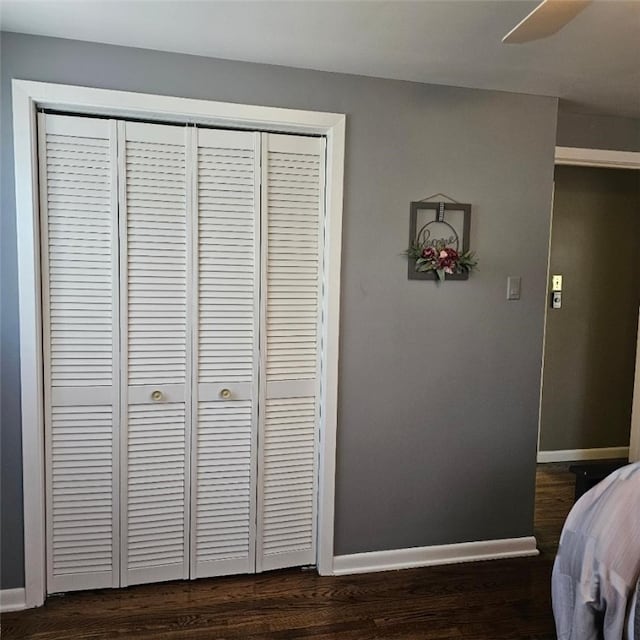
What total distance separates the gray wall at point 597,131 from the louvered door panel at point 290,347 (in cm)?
142

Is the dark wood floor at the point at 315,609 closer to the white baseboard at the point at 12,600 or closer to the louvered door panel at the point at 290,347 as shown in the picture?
the white baseboard at the point at 12,600

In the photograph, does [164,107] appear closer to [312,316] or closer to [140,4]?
[140,4]

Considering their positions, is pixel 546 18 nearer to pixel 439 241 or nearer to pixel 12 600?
pixel 439 241

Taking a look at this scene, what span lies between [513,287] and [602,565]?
4.54 feet

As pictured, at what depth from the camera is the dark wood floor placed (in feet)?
7.34

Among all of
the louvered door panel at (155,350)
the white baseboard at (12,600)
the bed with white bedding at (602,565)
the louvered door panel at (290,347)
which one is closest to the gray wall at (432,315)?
the louvered door panel at (290,347)

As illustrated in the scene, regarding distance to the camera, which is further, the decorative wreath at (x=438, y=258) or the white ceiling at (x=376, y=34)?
the decorative wreath at (x=438, y=258)

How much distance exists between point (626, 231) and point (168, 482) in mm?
3768

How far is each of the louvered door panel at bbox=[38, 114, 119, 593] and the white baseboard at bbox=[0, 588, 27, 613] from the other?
0.11m

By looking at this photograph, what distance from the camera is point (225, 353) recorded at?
8.25 feet

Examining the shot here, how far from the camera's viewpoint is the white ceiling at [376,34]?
1.87 metres

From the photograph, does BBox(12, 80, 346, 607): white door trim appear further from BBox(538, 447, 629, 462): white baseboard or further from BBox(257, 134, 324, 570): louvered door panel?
BBox(538, 447, 629, 462): white baseboard

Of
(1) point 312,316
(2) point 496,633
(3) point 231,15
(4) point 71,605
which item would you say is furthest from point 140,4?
(2) point 496,633

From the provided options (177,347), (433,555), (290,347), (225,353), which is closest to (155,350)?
(177,347)
